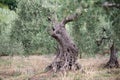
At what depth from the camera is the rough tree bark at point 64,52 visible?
826 inches

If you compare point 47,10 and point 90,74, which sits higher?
point 47,10

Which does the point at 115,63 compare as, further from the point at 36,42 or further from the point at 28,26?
the point at 28,26

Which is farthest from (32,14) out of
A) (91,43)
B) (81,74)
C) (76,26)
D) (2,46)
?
(2,46)

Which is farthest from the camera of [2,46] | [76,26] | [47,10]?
[2,46]

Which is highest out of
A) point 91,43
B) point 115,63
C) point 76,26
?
point 76,26

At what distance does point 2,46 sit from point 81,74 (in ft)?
53.5

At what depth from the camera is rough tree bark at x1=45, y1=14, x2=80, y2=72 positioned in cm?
2098

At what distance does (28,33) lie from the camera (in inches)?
950

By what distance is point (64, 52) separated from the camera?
2141 centimetres

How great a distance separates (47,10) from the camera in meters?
22.3

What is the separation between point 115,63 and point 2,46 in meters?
12.6

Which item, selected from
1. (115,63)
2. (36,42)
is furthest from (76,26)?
(115,63)

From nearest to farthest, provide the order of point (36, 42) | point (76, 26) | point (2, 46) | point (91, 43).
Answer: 1. point (76, 26)
2. point (36, 42)
3. point (91, 43)
4. point (2, 46)

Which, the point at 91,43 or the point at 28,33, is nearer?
the point at 28,33
